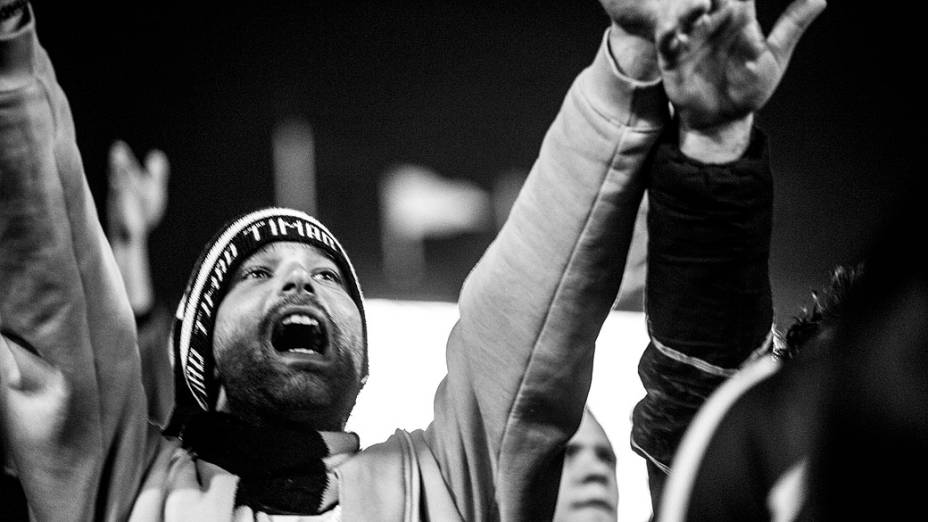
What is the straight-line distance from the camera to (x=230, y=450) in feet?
5.11

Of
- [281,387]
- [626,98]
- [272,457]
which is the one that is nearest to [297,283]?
[281,387]

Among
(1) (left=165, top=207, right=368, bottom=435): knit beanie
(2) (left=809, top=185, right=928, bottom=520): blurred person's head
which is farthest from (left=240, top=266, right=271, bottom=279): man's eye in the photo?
(2) (left=809, top=185, right=928, bottom=520): blurred person's head

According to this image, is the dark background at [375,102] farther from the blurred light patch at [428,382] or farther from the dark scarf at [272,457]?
the dark scarf at [272,457]

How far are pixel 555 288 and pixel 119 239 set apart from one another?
1469 mm

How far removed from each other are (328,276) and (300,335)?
0.40 ft

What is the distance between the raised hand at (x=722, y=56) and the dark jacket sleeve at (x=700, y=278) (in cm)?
5

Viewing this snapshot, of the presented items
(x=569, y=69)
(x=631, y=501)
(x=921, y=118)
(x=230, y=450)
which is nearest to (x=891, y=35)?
(x=921, y=118)

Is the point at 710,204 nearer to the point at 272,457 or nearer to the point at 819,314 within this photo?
the point at 819,314

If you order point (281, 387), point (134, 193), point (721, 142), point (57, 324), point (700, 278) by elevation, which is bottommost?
point (134, 193)

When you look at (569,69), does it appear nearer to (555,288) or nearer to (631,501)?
(631,501)

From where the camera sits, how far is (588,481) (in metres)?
1.85

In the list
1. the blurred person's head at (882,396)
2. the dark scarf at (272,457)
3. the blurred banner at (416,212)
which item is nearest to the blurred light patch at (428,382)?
the blurred banner at (416,212)

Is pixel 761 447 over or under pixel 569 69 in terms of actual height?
over

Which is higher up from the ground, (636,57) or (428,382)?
(636,57)
